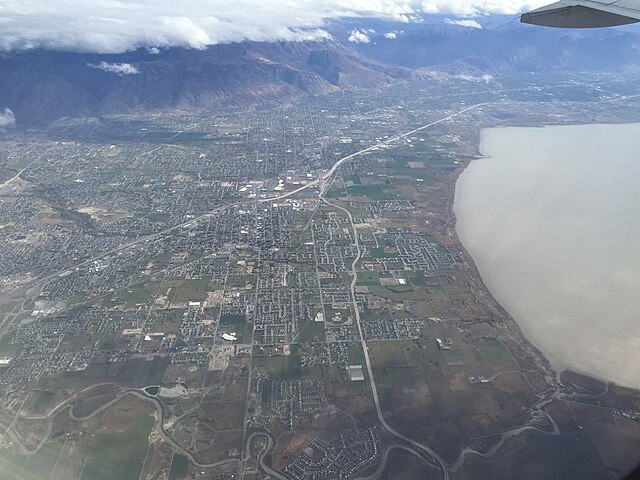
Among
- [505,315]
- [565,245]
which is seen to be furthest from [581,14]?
[565,245]

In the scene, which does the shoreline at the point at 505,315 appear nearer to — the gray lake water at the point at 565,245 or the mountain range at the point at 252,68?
the gray lake water at the point at 565,245

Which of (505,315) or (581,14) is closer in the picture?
(581,14)

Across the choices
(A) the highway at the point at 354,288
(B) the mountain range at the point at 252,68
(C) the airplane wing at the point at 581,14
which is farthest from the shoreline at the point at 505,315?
(B) the mountain range at the point at 252,68

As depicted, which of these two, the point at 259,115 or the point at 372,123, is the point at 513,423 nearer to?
the point at 372,123

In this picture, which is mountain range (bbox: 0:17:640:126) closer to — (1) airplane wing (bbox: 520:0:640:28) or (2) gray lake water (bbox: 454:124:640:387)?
(2) gray lake water (bbox: 454:124:640:387)

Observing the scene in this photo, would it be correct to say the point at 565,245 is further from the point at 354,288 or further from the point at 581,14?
the point at 581,14

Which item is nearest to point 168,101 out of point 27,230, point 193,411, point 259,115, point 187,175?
point 259,115
